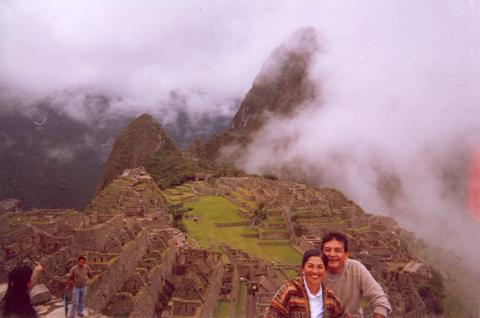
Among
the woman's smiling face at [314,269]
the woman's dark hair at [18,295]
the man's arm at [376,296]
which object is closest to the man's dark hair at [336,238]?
the man's arm at [376,296]

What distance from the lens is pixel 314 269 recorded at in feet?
10.7

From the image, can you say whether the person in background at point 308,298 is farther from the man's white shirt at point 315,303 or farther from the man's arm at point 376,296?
the man's arm at point 376,296

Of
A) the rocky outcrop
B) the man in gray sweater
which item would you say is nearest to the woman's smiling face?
the man in gray sweater

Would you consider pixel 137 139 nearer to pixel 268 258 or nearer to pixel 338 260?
pixel 268 258

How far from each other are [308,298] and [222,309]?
25.2 feet

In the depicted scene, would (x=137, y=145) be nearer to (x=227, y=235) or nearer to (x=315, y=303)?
(x=227, y=235)

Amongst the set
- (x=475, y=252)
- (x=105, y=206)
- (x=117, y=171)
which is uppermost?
(x=117, y=171)

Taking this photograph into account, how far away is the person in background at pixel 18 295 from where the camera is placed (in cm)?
357

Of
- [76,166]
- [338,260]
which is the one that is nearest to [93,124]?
[76,166]

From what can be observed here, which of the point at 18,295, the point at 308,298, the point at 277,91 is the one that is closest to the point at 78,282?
the point at 18,295

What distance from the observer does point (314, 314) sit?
10.9 ft

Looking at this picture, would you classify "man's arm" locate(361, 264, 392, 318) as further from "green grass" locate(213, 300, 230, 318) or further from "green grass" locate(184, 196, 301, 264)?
"green grass" locate(184, 196, 301, 264)

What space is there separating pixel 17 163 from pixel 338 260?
59.7 feet

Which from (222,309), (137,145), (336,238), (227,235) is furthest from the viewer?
(137,145)
